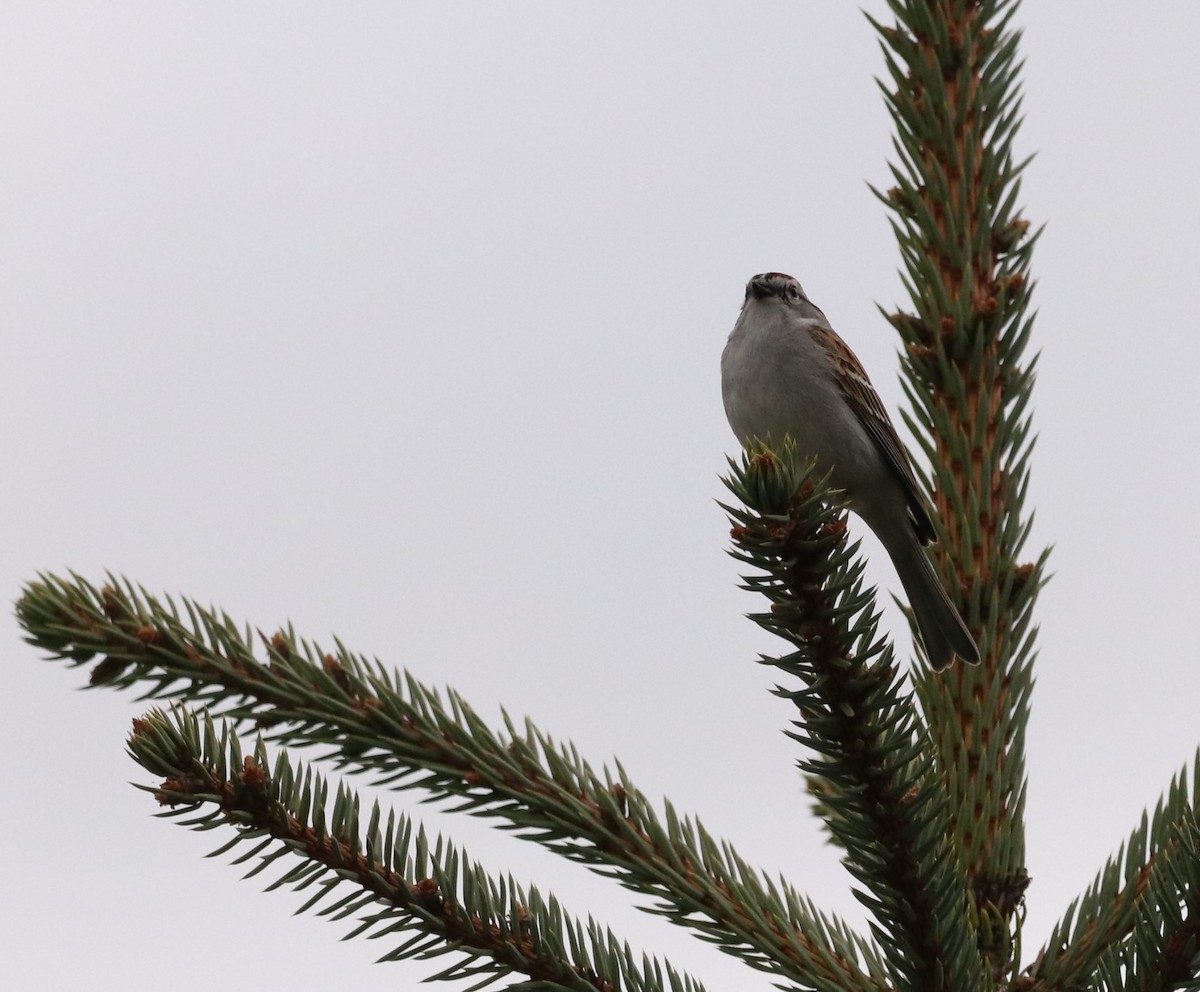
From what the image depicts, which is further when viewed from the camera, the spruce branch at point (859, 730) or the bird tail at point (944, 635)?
the bird tail at point (944, 635)

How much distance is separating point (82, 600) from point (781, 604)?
3.78 feet

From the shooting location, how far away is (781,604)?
84.3 inches

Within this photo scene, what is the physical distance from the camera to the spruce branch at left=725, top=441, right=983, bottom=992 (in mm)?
2088

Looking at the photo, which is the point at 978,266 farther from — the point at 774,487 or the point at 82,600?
the point at 82,600

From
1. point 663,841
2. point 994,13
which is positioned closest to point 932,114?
point 994,13

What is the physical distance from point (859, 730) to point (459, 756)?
696 millimetres

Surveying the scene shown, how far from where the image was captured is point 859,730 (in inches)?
82.1

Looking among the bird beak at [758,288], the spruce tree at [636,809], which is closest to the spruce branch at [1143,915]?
the spruce tree at [636,809]

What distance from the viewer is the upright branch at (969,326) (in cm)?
298

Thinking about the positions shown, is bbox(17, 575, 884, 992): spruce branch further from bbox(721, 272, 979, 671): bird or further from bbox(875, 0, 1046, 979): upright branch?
bbox(721, 272, 979, 671): bird

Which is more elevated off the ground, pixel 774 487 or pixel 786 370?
pixel 786 370

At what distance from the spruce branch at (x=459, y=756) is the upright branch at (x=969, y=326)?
0.81 metres

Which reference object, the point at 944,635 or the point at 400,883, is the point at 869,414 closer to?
the point at 944,635

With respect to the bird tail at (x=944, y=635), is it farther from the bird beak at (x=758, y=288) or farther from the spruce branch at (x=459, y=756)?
the bird beak at (x=758, y=288)
